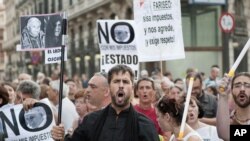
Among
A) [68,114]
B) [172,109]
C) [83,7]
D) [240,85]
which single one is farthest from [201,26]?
[172,109]

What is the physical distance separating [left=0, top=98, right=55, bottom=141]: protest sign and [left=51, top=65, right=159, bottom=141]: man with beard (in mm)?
1727

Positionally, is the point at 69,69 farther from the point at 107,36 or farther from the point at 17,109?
the point at 17,109

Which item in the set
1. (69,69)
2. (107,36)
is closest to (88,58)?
(69,69)

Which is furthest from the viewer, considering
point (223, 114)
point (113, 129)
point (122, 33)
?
point (122, 33)

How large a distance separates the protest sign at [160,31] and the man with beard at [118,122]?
12.0 ft

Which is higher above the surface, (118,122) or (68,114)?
(118,122)

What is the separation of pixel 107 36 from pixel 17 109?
3.33 metres

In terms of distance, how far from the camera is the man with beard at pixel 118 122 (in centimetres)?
454

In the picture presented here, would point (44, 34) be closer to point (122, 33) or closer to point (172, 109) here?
point (122, 33)

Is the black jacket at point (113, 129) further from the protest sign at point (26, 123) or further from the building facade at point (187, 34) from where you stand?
the building facade at point (187, 34)

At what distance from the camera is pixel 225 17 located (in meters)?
15.2

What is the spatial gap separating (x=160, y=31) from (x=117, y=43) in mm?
1035

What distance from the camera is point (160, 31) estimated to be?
847 centimetres

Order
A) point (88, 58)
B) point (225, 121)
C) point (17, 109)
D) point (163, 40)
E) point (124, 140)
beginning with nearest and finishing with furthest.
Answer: point (124, 140), point (225, 121), point (17, 109), point (163, 40), point (88, 58)
